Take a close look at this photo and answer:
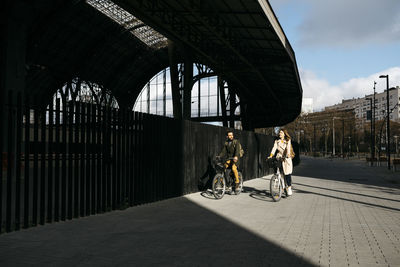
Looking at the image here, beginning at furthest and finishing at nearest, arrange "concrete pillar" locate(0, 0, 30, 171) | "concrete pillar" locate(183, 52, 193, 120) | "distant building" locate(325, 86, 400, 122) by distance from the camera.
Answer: "distant building" locate(325, 86, 400, 122), "concrete pillar" locate(183, 52, 193, 120), "concrete pillar" locate(0, 0, 30, 171)

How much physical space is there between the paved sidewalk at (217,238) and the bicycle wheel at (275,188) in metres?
0.80

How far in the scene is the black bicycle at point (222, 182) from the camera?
423 inches

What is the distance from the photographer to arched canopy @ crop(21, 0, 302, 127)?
18.1 metres

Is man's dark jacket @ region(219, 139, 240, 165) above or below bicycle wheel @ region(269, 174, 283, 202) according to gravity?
above

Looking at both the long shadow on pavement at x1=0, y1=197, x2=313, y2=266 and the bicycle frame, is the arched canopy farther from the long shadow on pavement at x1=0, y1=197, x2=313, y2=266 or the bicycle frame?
the long shadow on pavement at x1=0, y1=197, x2=313, y2=266

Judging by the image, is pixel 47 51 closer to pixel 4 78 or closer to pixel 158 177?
pixel 4 78

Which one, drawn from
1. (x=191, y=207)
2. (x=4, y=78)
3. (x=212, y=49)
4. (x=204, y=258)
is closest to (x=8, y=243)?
(x=204, y=258)

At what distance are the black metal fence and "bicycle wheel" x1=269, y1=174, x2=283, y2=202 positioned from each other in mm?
2747

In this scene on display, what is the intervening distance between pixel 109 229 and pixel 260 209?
13.2 feet

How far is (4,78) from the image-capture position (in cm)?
2086

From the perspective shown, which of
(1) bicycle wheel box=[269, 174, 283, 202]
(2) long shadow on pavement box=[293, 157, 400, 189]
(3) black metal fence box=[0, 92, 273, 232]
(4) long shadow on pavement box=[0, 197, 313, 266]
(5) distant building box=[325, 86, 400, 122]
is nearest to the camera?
(4) long shadow on pavement box=[0, 197, 313, 266]

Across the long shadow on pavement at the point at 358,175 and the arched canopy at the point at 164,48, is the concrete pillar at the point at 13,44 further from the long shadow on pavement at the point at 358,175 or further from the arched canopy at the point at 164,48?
the long shadow on pavement at the point at 358,175

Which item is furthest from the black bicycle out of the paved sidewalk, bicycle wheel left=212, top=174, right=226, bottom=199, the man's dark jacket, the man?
the paved sidewalk

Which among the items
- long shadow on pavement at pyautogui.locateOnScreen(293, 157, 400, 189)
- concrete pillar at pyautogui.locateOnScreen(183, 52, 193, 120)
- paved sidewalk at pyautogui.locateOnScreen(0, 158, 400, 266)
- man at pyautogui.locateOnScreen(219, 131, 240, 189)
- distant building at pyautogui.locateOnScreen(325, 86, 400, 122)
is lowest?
long shadow on pavement at pyautogui.locateOnScreen(293, 157, 400, 189)
